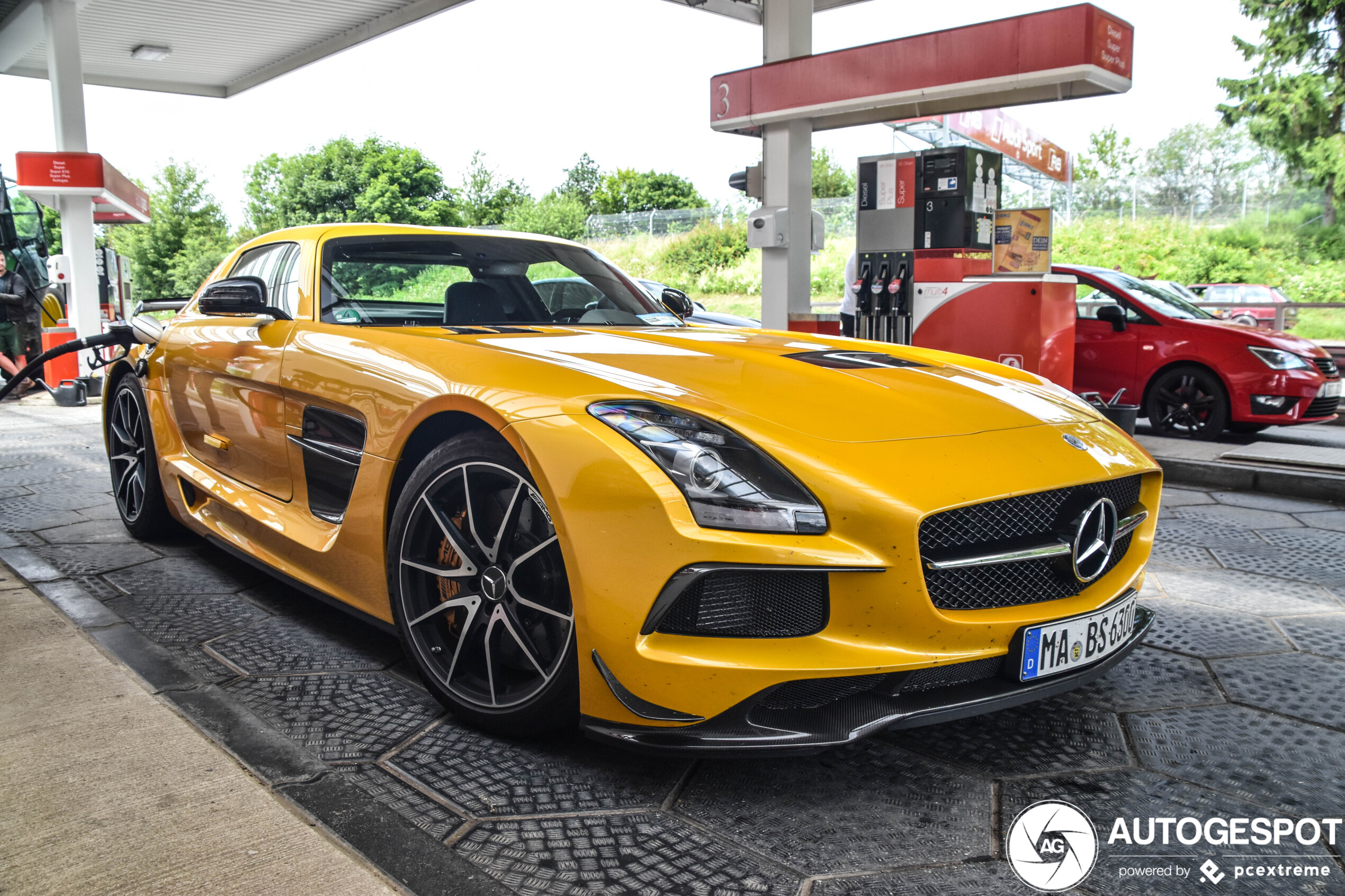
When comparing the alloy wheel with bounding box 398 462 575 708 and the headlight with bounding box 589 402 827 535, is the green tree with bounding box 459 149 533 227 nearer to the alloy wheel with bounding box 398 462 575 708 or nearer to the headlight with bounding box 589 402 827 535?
the alloy wheel with bounding box 398 462 575 708

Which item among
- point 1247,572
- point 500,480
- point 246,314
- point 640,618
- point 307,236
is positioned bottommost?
point 1247,572

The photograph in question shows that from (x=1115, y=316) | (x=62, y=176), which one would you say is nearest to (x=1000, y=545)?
(x=1115, y=316)

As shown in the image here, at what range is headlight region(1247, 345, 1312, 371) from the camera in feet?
24.3

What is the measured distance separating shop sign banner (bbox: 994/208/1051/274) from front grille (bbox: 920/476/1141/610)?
6430 mm

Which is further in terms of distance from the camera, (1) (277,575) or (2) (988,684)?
(1) (277,575)

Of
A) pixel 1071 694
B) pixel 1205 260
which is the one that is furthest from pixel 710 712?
pixel 1205 260

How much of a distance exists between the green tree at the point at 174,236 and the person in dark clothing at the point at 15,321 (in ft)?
152

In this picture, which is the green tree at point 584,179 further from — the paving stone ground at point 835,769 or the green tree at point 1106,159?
the paving stone ground at point 835,769

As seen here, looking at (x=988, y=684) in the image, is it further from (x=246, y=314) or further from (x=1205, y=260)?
(x=1205, y=260)

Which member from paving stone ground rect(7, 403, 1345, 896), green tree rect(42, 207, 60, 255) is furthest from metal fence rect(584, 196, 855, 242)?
paving stone ground rect(7, 403, 1345, 896)

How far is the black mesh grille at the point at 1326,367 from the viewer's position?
781 centimetres

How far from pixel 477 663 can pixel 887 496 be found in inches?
42.6

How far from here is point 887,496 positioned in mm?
1884

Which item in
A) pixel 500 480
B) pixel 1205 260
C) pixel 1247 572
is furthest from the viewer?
pixel 1205 260
